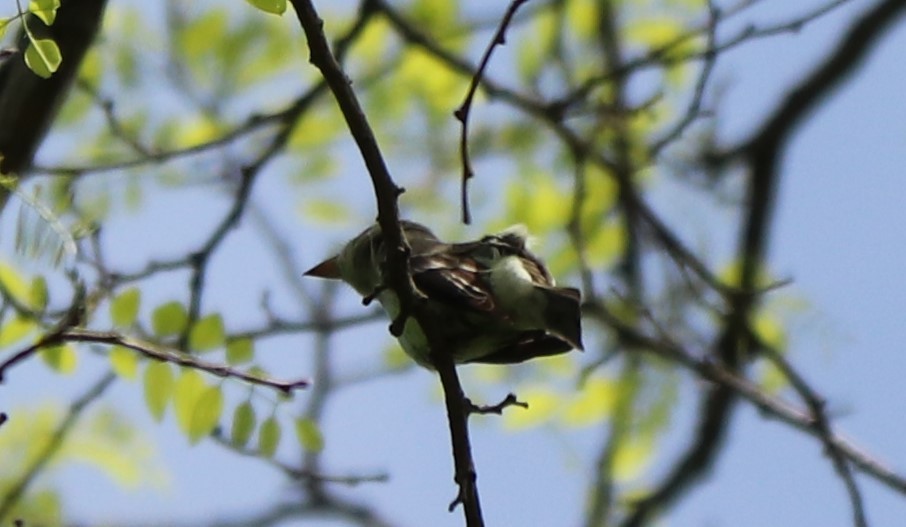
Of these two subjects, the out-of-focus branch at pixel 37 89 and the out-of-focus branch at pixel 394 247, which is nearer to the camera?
the out-of-focus branch at pixel 394 247

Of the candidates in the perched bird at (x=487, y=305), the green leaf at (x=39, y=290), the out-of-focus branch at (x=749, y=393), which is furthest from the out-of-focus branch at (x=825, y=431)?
the green leaf at (x=39, y=290)

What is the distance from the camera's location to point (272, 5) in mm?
2363

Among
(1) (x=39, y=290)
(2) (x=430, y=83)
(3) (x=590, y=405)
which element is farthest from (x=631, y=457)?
(1) (x=39, y=290)

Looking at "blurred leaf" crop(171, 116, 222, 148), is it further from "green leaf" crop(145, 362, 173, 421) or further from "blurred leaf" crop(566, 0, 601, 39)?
"green leaf" crop(145, 362, 173, 421)

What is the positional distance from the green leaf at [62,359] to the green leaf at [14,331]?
0.23 m

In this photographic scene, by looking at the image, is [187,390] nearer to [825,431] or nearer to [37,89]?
[37,89]

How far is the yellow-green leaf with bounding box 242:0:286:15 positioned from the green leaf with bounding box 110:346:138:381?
1.18 meters

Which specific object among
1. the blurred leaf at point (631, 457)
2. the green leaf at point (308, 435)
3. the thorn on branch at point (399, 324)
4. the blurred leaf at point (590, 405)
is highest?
the blurred leaf at point (590, 405)

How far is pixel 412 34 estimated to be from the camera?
5.52m

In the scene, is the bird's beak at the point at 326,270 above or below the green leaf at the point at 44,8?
above

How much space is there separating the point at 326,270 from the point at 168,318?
0.86 metres

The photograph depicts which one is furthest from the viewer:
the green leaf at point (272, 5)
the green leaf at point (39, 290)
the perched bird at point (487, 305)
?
the perched bird at point (487, 305)

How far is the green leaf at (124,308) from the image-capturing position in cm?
320

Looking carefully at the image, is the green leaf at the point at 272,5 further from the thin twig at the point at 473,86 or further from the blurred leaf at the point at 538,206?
the blurred leaf at the point at 538,206
